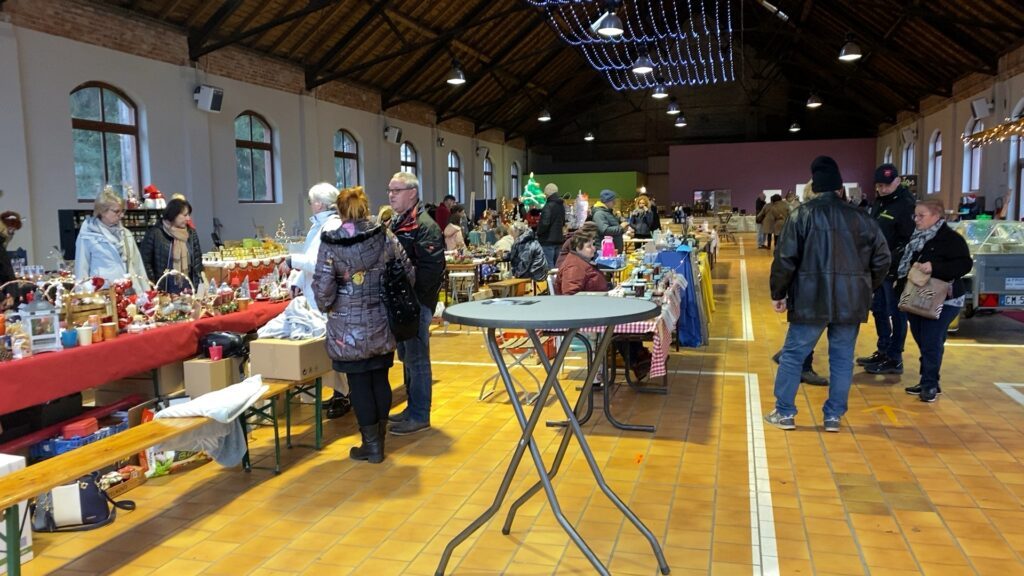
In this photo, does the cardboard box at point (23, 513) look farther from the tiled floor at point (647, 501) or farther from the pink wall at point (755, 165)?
the pink wall at point (755, 165)

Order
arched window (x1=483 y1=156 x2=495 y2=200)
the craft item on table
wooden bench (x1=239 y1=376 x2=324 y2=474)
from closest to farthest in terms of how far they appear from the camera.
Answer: wooden bench (x1=239 y1=376 x2=324 y2=474), the craft item on table, arched window (x1=483 y1=156 x2=495 y2=200)

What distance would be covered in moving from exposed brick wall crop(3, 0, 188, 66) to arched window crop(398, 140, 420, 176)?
7.88 meters

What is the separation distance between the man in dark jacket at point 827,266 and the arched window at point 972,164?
1327 cm

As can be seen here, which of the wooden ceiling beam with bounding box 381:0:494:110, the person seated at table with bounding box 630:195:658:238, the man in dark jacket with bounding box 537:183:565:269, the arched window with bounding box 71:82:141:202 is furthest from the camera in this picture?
the wooden ceiling beam with bounding box 381:0:494:110

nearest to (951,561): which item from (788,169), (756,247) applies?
(756,247)

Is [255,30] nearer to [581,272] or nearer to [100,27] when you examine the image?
[100,27]

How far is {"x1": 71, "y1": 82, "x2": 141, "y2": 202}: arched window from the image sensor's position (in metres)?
9.23

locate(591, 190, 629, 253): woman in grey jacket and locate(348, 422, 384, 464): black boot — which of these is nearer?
locate(348, 422, 384, 464): black boot

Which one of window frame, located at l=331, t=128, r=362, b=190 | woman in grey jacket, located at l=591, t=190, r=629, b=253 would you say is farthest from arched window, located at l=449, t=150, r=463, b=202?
woman in grey jacket, located at l=591, t=190, r=629, b=253

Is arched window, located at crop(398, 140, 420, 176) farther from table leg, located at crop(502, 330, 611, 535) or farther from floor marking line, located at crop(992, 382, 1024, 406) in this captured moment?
table leg, located at crop(502, 330, 611, 535)

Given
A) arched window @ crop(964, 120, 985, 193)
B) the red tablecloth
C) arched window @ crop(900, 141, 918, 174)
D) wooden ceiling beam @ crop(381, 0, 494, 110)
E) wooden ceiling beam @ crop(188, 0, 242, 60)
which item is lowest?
the red tablecloth

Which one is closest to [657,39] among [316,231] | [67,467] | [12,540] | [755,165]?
[755,165]

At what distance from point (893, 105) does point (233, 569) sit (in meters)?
22.7

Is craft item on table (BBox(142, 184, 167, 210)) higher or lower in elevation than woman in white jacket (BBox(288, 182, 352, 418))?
higher
